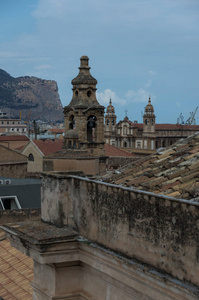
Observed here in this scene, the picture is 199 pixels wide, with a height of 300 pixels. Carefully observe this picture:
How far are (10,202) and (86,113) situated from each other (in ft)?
102

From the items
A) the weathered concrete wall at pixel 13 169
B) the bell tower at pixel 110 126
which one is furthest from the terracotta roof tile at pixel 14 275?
the bell tower at pixel 110 126

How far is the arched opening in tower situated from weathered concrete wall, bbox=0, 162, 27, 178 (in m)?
17.0

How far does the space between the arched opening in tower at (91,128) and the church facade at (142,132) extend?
42406mm

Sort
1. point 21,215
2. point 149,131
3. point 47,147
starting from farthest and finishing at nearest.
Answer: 1. point 149,131
2. point 47,147
3. point 21,215

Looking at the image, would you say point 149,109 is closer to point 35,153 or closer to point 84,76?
point 84,76

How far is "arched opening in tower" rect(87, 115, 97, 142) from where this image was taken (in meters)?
51.9

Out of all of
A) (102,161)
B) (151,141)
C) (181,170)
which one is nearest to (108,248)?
(181,170)

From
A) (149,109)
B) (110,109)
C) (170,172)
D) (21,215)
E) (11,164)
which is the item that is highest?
(110,109)

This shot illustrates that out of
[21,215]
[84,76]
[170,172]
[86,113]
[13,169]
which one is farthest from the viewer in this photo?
[84,76]

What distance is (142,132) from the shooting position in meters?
99.7

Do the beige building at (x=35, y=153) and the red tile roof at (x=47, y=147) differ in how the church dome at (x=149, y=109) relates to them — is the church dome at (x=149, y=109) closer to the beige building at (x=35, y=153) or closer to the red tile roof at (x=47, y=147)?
the red tile roof at (x=47, y=147)

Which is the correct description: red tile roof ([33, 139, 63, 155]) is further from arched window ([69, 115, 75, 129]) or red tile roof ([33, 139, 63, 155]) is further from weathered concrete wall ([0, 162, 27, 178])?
weathered concrete wall ([0, 162, 27, 178])

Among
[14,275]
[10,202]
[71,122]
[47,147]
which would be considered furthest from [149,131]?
[14,275]

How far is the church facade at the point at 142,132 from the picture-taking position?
9606cm
